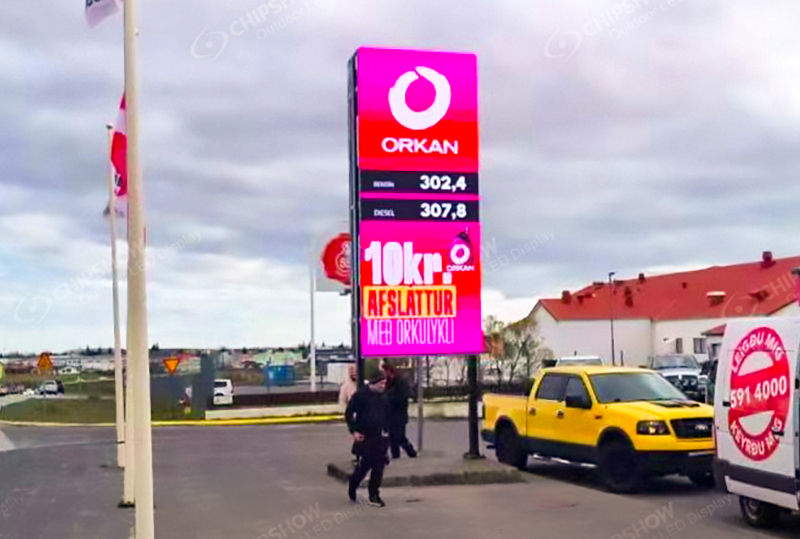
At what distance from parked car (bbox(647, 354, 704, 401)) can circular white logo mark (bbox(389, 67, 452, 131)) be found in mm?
13889

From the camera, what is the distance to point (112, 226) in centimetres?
1709

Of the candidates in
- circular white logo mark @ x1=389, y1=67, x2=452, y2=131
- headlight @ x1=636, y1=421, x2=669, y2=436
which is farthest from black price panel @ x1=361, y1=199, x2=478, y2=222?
headlight @ x1=636, y1=421, x2=669, y2=436

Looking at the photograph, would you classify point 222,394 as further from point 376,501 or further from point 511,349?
point 376,501

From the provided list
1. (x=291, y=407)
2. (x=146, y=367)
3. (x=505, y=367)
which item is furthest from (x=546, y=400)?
(x=505, y=367)

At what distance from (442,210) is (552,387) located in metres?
3.37

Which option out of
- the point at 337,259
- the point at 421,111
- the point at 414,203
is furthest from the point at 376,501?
the point at 337,259

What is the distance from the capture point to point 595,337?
93250 mm

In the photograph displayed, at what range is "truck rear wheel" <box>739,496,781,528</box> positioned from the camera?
11.6m

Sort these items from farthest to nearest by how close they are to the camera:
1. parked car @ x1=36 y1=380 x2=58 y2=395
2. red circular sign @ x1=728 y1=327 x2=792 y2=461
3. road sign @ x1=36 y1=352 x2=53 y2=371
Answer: parked car @ x1=36 y1=380 x2=58 y2=395
road sign @ x1=36 y1=352 x2=53 y2=371
red circular sign @ x1=728 y1=327 x2=792 y2=461

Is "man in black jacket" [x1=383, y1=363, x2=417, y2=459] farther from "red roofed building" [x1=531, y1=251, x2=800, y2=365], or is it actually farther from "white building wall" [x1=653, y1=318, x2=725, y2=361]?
"white building wall" [x1=653, y1=318, x2=725, y2=361]

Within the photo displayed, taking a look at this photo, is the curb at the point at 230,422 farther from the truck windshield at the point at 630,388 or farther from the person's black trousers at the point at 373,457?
the person's black trousers at the point at 373,457

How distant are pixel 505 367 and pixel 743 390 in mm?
59264

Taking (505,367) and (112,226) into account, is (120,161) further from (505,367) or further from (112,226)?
(505,367)

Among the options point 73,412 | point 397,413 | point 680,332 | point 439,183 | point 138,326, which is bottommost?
point 73,412
